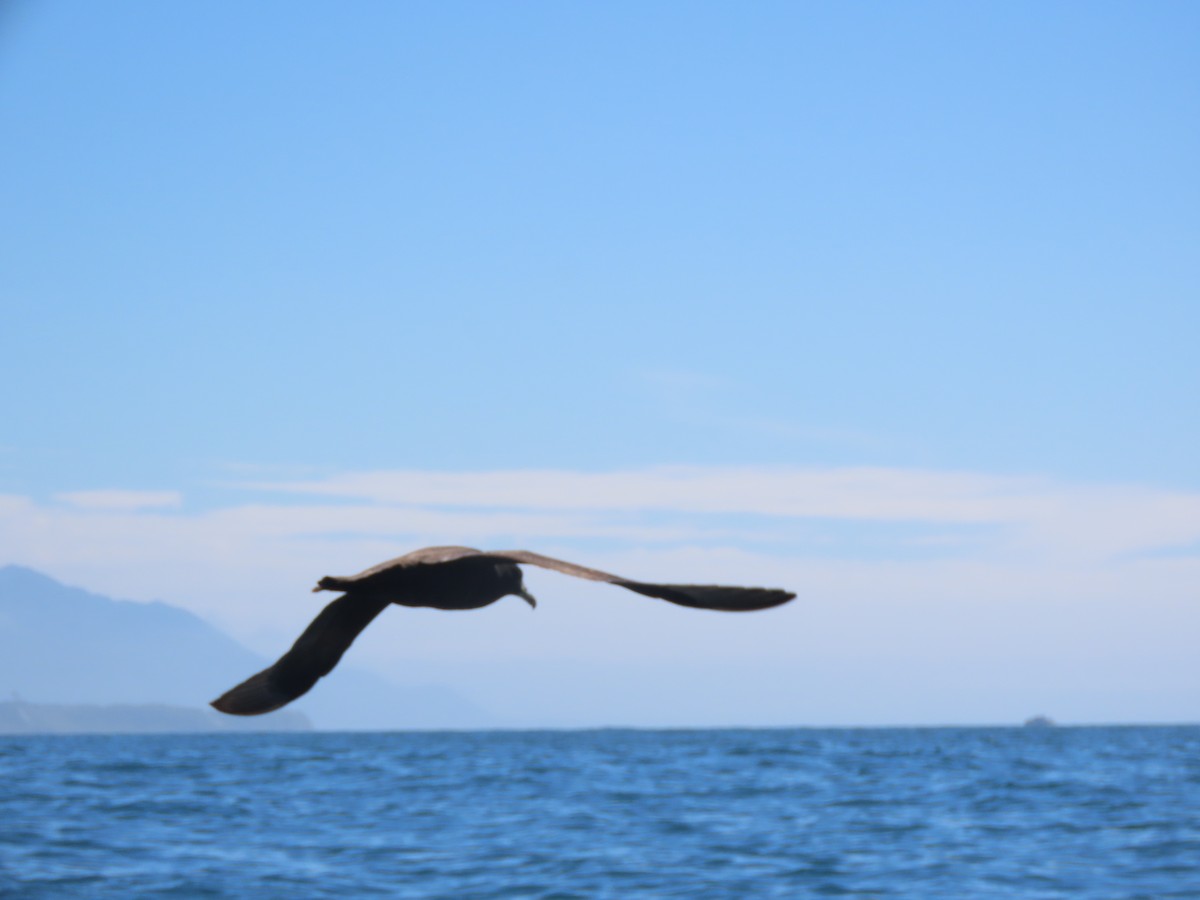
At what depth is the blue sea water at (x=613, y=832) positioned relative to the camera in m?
25.7

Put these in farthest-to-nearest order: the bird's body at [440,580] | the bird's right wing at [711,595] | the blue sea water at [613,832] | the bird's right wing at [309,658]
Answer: the blue sea water at [613,832] < the bird's right wing at [309,658] < the bird's body at [440,580] < the bird's right wing at [711,595]

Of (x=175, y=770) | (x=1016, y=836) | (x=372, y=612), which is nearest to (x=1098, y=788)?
(x=1016, y=836)

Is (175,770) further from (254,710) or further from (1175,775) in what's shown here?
(254,710)

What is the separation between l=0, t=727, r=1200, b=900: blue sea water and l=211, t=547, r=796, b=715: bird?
19.4 meters

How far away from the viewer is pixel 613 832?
34031 mm

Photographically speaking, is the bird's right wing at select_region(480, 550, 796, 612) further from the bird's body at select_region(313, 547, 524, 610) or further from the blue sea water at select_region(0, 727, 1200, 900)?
the blue sea water at select_region(0, 727, 1200, 900)

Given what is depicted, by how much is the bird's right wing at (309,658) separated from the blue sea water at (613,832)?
19.4m

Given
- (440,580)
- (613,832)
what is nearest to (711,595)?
(440,580)

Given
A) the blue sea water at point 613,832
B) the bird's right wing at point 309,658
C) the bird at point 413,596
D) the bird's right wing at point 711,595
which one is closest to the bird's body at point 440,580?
the bird at point 413,596

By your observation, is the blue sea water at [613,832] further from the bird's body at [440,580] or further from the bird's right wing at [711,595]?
the bird's right wing at [711,595]

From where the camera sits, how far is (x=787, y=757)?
229 feet

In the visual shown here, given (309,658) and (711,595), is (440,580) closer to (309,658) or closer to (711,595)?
(309,658)

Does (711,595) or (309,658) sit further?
(309,658)

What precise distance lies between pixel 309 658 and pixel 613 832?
29.5m
